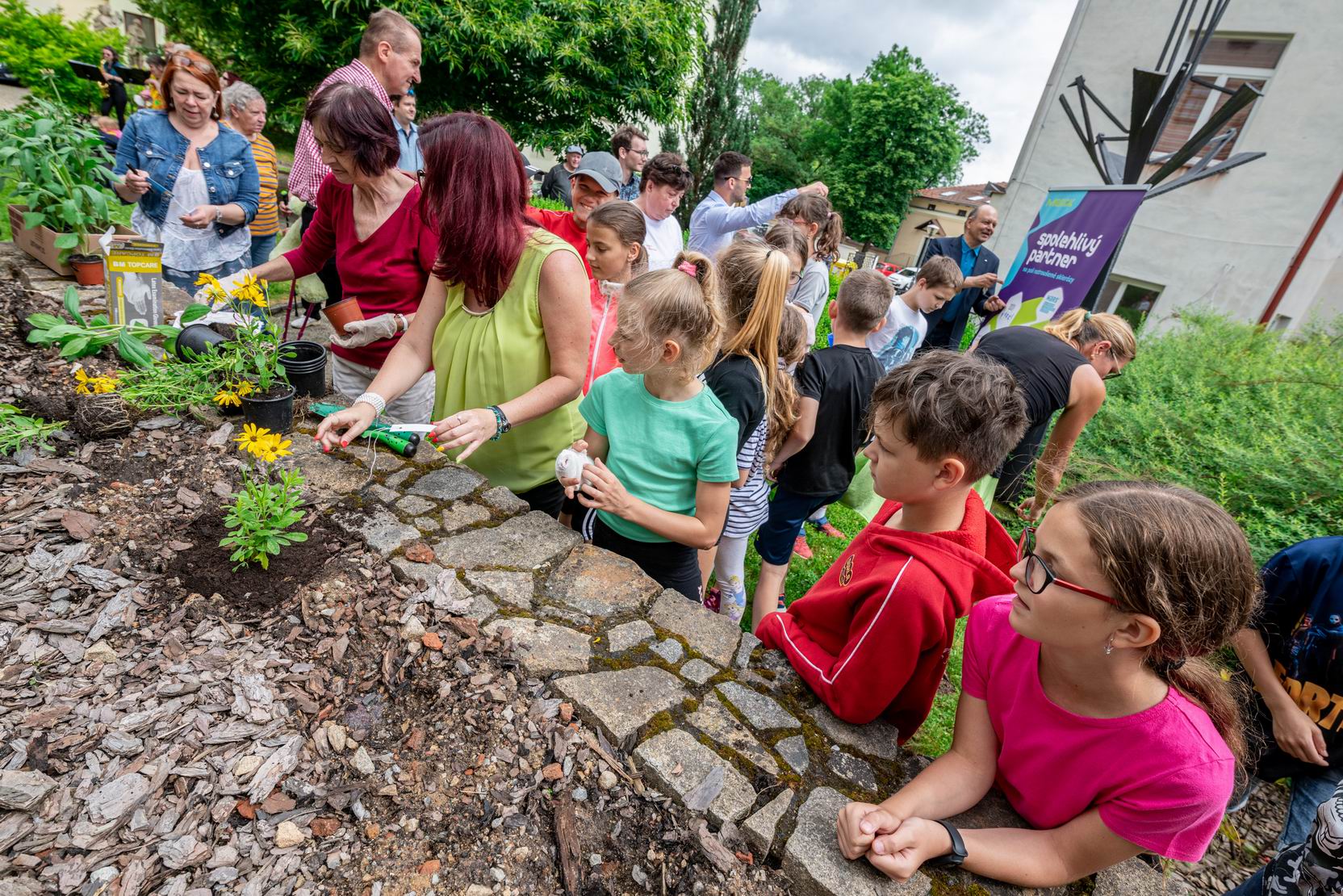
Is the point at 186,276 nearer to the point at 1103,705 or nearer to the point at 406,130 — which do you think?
the point at 406,130

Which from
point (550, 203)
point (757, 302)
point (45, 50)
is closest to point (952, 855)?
point (757, 302)

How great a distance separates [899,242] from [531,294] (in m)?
44.6

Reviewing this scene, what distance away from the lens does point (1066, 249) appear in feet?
18.4

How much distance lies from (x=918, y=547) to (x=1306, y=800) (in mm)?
1822

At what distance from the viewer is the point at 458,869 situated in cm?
125

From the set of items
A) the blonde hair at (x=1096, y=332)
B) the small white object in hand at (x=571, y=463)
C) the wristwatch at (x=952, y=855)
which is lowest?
the wristwatch at (x=952, y=855)

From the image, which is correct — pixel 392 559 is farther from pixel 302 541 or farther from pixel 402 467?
pixel 402 467

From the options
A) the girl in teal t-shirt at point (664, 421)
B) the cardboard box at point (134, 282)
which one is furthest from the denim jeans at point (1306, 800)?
the cardboard box at point (134, 282)

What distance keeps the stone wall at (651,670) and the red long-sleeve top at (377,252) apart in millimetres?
702

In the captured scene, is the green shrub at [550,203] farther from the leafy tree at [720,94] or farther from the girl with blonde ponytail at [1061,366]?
the leafy tree at [720,94]

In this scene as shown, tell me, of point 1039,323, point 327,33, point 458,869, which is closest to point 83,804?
point 458,869

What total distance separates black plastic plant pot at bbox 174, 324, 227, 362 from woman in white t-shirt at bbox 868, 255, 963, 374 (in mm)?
4145

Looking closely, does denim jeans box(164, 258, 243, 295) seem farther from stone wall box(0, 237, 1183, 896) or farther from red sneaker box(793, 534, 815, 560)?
red sneaker box(793, 534, 815, 560)

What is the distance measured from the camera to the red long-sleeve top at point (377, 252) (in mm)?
2488
